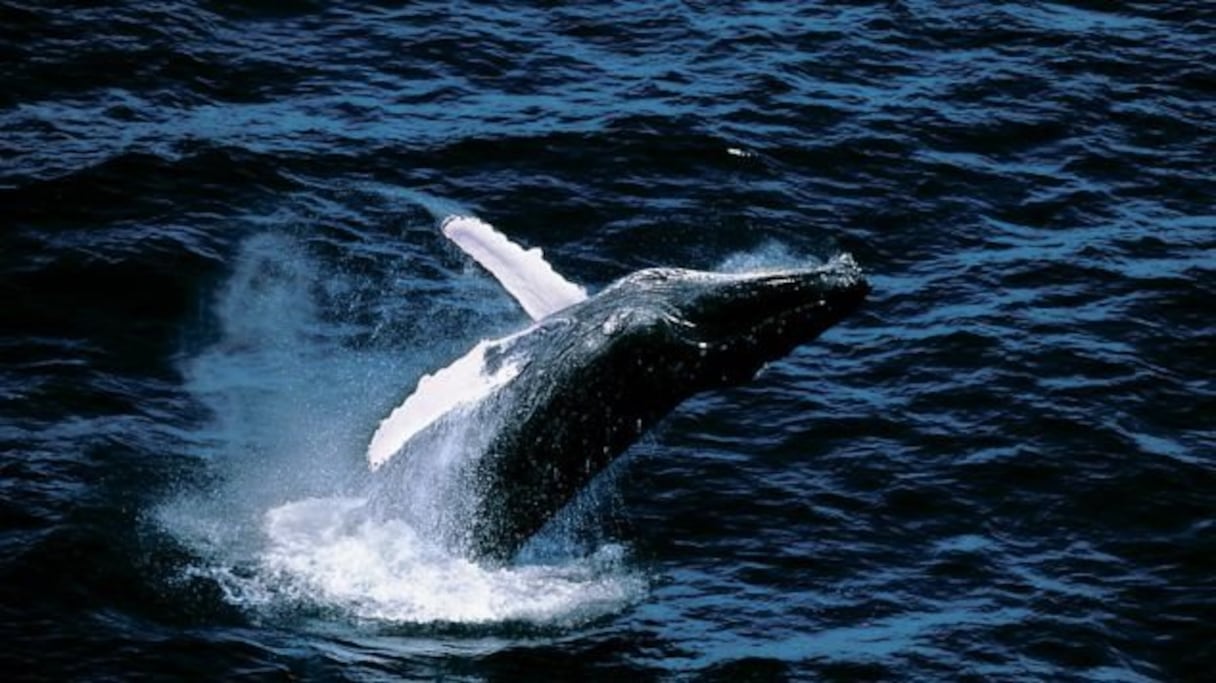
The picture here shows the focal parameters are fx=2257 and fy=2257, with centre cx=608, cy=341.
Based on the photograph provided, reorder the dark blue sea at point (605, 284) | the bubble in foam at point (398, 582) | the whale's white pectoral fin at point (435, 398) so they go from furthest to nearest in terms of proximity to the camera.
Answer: the dark blue sea at point (605, 284) < the bubble in foam at point (398, 582) < the whale's white pectoral fin at point (435, 398)

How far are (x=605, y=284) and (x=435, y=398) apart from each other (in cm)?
891

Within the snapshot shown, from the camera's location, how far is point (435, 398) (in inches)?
803

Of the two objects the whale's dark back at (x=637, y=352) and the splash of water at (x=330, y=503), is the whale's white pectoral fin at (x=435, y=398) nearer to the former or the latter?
the whale's dark back at (x=637, y=352)

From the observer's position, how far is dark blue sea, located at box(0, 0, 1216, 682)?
21750 millimetres

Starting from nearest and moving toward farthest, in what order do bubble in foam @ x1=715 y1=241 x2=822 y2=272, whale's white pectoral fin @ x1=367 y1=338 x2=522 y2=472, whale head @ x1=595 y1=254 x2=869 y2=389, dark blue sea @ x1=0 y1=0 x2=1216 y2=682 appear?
whale head @ x1=595 y1=254 x2=869 y2=389
whale's white pectoral fin @ x1=367 y1=338 x2=522 y2=472
dark blue sea @ x1=0 y1=0 x2=1216 y2=682
bubble in foam @ x1=715 y1=241 x2=822 y2=272

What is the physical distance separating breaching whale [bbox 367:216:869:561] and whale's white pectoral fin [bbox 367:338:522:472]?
1 centimetres

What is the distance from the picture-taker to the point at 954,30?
37.6 metres

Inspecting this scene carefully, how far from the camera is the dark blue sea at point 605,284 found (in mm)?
21750

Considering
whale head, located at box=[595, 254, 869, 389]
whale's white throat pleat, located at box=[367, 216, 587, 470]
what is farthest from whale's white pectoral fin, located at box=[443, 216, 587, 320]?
whale head, located at box=[595, 254, 869, 389]

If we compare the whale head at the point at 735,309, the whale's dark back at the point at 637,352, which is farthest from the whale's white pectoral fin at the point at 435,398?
the whale head at the point at 735,309

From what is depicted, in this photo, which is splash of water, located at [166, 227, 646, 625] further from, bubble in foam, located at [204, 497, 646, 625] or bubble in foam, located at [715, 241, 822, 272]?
bubble in foam, located at [715, 241, 822, 272]

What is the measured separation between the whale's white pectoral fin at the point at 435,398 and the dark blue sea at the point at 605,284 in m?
1.98

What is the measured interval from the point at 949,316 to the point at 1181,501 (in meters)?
4.91

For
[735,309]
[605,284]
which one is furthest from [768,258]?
[735,309]
